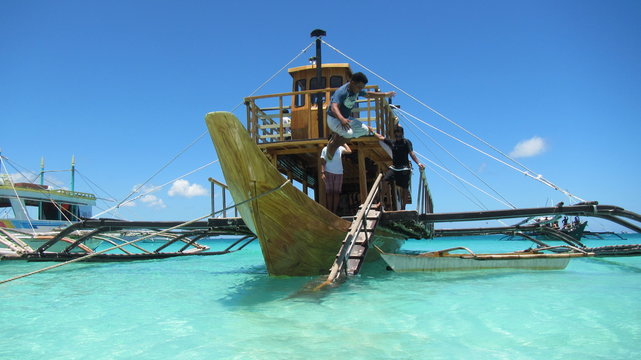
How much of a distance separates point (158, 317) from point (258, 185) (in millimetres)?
2079

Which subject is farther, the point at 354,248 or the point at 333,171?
the point at 333,171

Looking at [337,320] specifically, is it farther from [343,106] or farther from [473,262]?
[473,262]

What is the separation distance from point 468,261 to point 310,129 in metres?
4.42

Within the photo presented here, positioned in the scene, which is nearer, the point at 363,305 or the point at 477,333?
the point at 477,333

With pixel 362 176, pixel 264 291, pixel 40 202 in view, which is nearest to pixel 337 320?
pixel 264 291

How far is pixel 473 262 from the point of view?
8.33 metres

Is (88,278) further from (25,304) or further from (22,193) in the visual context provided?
(22,193)

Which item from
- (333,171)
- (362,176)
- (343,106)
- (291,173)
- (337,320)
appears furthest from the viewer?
(291,173)

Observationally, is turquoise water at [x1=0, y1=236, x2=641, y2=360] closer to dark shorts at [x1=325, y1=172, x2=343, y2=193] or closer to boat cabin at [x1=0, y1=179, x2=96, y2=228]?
dark shorts at [x1=325, y1=172, x2=343, y2=193]

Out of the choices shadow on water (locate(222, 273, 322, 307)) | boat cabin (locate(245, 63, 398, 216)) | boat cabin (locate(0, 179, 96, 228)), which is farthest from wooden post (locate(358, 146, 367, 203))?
boat cabin (locate(0, 179, 96, 228))

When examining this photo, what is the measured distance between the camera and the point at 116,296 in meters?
6.68

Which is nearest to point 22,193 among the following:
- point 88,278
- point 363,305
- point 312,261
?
point 88,278

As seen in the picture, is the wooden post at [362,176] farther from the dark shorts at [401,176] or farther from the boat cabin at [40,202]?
the boat cabin at [40,202]

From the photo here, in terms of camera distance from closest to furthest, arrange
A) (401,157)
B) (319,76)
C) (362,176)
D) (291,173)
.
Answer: (401,157)
(362,176)
(319,76)
(291,173)
